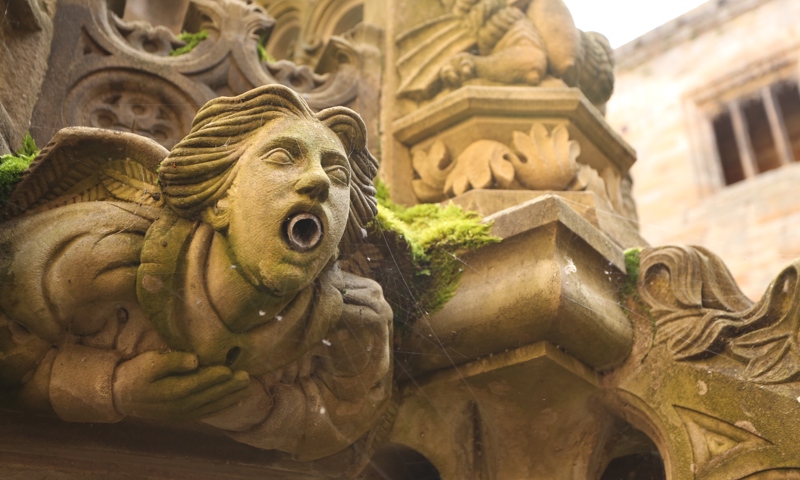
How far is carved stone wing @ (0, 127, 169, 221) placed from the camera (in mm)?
1858

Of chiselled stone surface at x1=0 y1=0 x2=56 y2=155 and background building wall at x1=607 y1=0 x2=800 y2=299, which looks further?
background building wall at x1=607 y1=0 x2=800 y2=299

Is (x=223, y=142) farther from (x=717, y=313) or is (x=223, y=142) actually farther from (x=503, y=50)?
(x=503, y=50)

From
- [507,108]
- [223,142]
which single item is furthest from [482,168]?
[223,142]

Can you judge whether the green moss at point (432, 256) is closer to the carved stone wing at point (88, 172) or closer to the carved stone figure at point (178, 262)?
the carved stone figure at point (178, 262)

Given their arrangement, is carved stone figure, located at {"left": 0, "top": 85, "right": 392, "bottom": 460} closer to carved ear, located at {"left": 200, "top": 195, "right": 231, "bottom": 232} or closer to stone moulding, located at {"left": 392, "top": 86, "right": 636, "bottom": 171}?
carved ear, located at {"left": 200, "top": 195, "right": 231, "bottom": 232}

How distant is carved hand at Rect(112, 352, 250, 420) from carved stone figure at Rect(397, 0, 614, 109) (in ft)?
4.92

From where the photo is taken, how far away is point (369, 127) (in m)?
3.07

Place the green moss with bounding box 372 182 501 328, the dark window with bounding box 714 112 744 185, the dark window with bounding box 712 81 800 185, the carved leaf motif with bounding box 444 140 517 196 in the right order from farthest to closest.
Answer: the dark window with bounding box 714 112 744 185 → the dark window with bounding box 712 81 800 185 → the carved leaf motif with bounding box 444 140 517 196 → the green moss with bounding box 372 182 501 328

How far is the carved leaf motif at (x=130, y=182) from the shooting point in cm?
184

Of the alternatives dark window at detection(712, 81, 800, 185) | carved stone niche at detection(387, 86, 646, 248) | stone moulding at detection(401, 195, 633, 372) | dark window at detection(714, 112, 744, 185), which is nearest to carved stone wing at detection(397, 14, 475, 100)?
carved stone niche at detection(387, 86, 646, 248)

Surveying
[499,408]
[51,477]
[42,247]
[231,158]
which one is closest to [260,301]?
[231,158]

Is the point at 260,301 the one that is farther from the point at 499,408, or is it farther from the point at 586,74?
the point at 586,74

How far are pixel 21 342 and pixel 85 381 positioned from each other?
5.5 inches

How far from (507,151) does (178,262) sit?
1.34 meters
